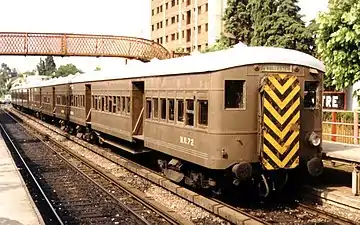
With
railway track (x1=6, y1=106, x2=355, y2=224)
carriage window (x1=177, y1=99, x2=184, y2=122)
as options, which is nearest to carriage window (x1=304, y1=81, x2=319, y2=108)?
railway track (x1=6, y1=106, x2=355, y2=224)

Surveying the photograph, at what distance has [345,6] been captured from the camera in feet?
51.9

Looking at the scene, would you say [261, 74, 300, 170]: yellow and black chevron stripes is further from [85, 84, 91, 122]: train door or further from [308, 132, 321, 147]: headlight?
[85, 84, 91, 122]: train door

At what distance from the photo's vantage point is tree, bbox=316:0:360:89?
1504 centimetres

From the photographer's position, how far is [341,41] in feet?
50.8

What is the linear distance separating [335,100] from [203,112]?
1384 centimetres

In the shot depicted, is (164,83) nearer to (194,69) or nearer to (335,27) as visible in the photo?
(194,69)

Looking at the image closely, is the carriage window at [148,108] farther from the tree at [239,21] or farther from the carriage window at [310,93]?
the tree at [239,21]

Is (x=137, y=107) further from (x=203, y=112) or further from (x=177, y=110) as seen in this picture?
(x=203, y=112)

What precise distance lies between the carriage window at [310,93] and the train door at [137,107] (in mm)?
5544

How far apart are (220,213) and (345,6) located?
948 cm

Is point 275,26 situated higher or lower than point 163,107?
higher

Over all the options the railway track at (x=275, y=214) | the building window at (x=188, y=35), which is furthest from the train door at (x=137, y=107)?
the building window at (x=188, y=35)

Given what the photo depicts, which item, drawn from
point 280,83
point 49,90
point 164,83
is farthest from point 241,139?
point 49,90

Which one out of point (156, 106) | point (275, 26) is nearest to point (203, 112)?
point (156, 106)
